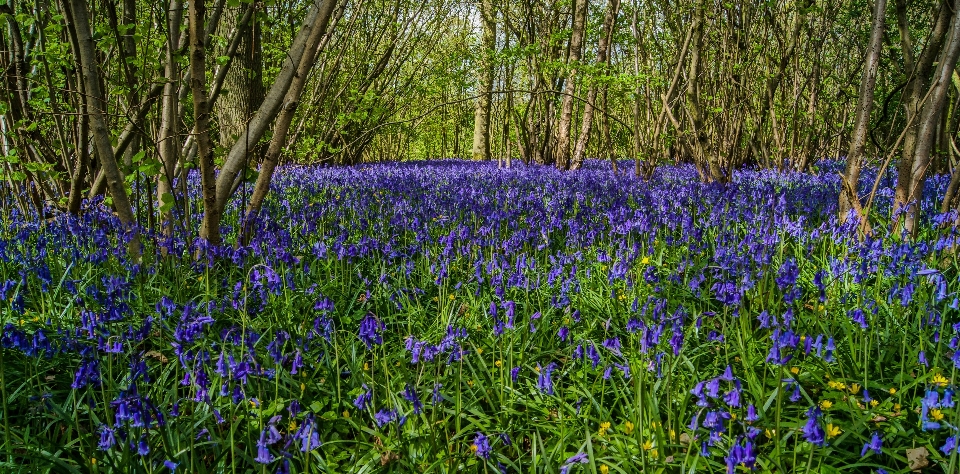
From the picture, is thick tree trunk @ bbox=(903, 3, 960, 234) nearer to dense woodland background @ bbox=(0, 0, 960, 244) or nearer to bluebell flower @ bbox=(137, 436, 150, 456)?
dense woodland background @ bbox=(0, 0, 960, 244)

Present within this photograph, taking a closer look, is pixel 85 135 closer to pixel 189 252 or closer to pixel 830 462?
pixel 189 252

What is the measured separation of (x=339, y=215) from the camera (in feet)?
19.1

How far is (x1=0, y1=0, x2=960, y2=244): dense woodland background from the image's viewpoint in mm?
3820

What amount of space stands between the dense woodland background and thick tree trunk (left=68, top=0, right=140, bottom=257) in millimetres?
10

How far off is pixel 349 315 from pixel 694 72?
5.72m

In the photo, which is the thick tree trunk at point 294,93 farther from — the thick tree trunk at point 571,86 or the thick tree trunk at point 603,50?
the thick tree trunk at point 571,86

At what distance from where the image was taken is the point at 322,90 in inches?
244

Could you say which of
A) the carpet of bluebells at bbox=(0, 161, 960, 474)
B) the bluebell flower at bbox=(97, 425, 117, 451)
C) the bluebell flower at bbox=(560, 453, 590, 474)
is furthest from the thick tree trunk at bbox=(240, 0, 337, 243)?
the bluebell flower at bbox=(560, 453, 590, 474)

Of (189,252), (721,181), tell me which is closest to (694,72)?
(721,181)

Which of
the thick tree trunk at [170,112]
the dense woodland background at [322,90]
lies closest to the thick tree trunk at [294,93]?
the dense woodland background at [322,90]

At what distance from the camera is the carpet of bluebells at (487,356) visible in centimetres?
189

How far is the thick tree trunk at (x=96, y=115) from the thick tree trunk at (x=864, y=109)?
15.0 ft

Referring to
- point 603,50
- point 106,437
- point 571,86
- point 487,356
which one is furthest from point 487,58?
point 106,437

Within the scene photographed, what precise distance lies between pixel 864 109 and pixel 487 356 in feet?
10.6
